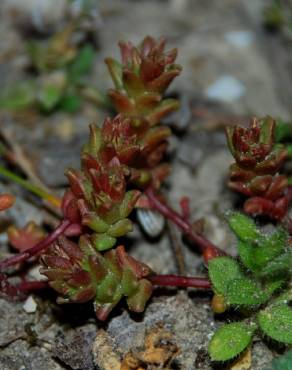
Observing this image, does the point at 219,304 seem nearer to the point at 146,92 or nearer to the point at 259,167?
the point at 259,167

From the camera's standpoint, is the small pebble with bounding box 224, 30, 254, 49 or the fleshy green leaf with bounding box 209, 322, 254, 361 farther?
the small pebble with bounding box 224, 30, 254, 49

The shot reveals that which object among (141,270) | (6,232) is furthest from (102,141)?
(6,232)

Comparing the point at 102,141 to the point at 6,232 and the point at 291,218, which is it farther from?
the point at 291,218

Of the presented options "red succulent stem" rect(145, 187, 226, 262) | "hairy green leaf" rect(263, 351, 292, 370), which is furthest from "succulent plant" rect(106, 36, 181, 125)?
"hairy green leaf" rect(263, 351, 292, 370)

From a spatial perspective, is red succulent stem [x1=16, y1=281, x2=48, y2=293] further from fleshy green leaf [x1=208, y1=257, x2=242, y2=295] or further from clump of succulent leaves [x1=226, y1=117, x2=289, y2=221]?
clump of succulent leaves [x1=226, y1=117, x2=289, y2=221]

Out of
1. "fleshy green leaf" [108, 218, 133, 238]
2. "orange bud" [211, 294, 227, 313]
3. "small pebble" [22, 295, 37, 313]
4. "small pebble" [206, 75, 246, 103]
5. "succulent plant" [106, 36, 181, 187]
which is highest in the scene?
"succulent plant" [106, 36, 181, 187]

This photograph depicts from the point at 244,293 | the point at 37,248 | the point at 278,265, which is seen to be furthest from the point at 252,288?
the point at 37,248
